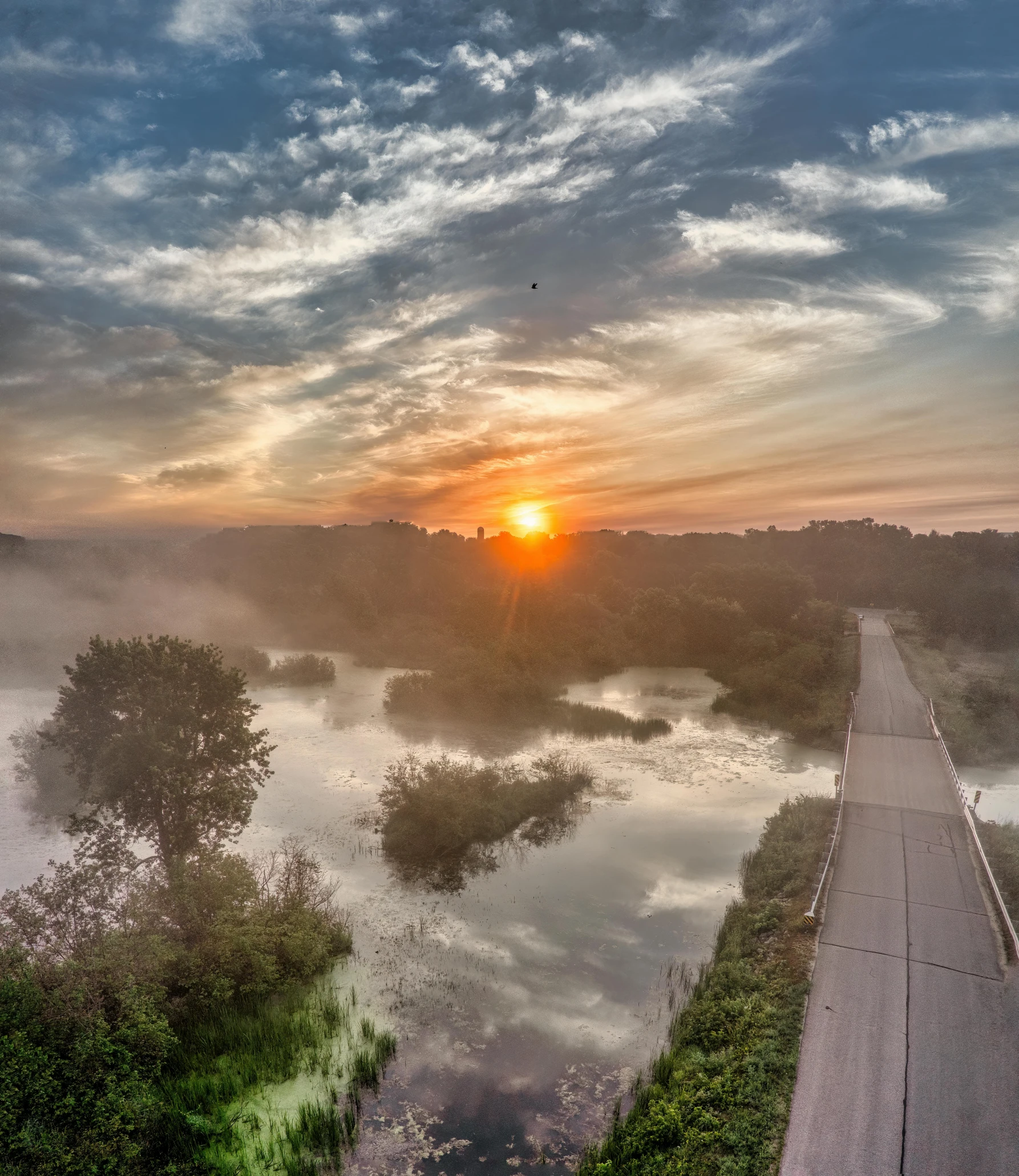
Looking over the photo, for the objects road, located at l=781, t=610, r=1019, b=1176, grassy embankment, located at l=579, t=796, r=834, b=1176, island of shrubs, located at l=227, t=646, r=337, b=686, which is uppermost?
island of shrubs, located at l=227, t=646, r=337, b=686

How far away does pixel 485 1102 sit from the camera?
1622 centimetres

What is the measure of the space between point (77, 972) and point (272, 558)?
11531 centimetres

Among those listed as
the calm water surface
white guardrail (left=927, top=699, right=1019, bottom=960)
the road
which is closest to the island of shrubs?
the calm water surface

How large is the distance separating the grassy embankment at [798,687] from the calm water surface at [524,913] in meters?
3.10

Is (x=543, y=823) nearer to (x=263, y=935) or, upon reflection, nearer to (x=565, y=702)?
(x=263, y=935)

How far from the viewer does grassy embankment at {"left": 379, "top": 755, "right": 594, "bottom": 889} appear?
96.6ft

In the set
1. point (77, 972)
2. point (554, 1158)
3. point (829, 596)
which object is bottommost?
point (554, 1158)

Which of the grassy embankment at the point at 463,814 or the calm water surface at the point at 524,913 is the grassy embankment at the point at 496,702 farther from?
the grassy embankment at the point at 463,814

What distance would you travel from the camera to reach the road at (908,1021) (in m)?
12.9

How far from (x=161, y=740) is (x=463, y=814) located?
46.5 ft

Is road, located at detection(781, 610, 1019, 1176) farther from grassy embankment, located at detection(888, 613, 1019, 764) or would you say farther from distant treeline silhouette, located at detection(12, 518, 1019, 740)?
distant treeline silhouette, located at detection(12, 518, 1019, 740)

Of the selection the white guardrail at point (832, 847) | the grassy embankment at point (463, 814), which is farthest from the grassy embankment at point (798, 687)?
the grassy embankment at point (463, 814)

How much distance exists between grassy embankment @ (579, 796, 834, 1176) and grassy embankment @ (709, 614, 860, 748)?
25337 millimetres

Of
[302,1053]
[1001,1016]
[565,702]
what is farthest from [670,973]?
[565,702]
